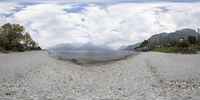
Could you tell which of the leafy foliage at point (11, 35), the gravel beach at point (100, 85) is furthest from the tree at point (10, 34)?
the gravel beach at point (100, 85)

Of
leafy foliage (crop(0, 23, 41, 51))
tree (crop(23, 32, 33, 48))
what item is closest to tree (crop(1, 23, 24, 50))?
leafy foliage (crop(0, 23, 41, 51))

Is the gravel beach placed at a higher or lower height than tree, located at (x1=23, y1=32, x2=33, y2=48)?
higher

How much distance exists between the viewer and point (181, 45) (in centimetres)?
14975

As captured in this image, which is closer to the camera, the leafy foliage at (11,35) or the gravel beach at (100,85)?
the gravel beach at (100,85)

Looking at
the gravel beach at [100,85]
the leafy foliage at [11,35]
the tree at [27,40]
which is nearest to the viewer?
the gravel beach at [100,85]

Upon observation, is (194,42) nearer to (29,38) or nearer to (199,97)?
(29,38)

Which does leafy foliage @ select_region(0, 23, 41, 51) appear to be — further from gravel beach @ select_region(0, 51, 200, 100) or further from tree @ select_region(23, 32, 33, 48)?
gravel beach @ select_region(0, 51, 200, 100)

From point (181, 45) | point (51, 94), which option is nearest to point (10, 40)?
point (181, 45)

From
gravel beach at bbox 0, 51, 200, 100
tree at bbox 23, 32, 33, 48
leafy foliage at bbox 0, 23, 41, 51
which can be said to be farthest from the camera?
tree at bbox 23, 32, 33, 48

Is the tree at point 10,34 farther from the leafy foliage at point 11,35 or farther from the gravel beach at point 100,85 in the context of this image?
the gravel beach at point 100,85

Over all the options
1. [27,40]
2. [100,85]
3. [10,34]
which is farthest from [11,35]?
[100,85]

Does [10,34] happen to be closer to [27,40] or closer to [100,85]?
[27,40]

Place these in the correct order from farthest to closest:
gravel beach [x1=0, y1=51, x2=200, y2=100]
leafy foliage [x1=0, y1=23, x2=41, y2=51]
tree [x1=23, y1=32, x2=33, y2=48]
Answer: tree [x1=23, y1=32, x2=33, y2=48], leafy foliage [x1=0, y1=23, x2=41, y2=51], gravel beach [x1=0, y1=51, x2=200, y2=100]

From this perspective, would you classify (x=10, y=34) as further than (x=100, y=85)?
Yes
